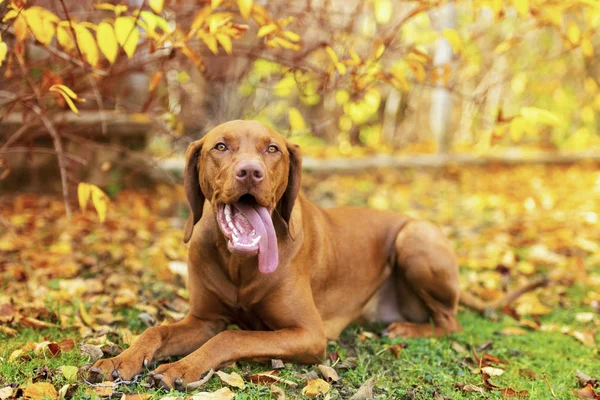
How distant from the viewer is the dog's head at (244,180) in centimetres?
318

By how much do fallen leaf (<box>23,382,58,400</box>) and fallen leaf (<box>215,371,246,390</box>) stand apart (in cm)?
73

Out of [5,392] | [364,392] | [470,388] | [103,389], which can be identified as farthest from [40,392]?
[470,388]

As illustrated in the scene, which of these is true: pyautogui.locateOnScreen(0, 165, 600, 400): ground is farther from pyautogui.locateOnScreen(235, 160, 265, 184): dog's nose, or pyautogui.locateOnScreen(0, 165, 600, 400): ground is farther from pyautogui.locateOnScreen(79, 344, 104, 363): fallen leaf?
pyautogui.locateOnScreen(235, 160, 265, 184): dog's nose

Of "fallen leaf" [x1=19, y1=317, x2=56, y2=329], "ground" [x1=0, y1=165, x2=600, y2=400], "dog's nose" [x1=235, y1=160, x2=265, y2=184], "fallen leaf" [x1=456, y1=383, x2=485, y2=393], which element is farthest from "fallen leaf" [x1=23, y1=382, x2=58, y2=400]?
"fallen leaf" [x1=456, y1=383, x2=485, y2=393]

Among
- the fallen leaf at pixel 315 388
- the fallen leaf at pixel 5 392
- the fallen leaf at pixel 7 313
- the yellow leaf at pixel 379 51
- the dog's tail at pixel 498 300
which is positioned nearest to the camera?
the fallen leaf at pixel 5 392

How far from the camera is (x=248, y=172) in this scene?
313 cm

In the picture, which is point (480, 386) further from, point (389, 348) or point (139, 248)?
point (139, 248)

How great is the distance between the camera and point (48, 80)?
159 inches

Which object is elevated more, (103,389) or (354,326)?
(103,389)

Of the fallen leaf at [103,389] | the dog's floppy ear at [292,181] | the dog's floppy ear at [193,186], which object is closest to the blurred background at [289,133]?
the dog's floppy ear at [193,186]

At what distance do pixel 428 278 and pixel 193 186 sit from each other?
1.73m

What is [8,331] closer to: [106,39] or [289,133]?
[106,39]

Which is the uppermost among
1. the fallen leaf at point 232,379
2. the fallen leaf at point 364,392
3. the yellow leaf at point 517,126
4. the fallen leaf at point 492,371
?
the yellow leaf at point 517,126

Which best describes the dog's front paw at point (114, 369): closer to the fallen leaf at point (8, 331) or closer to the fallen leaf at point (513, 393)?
the fallen leaf at point (8, 331)
